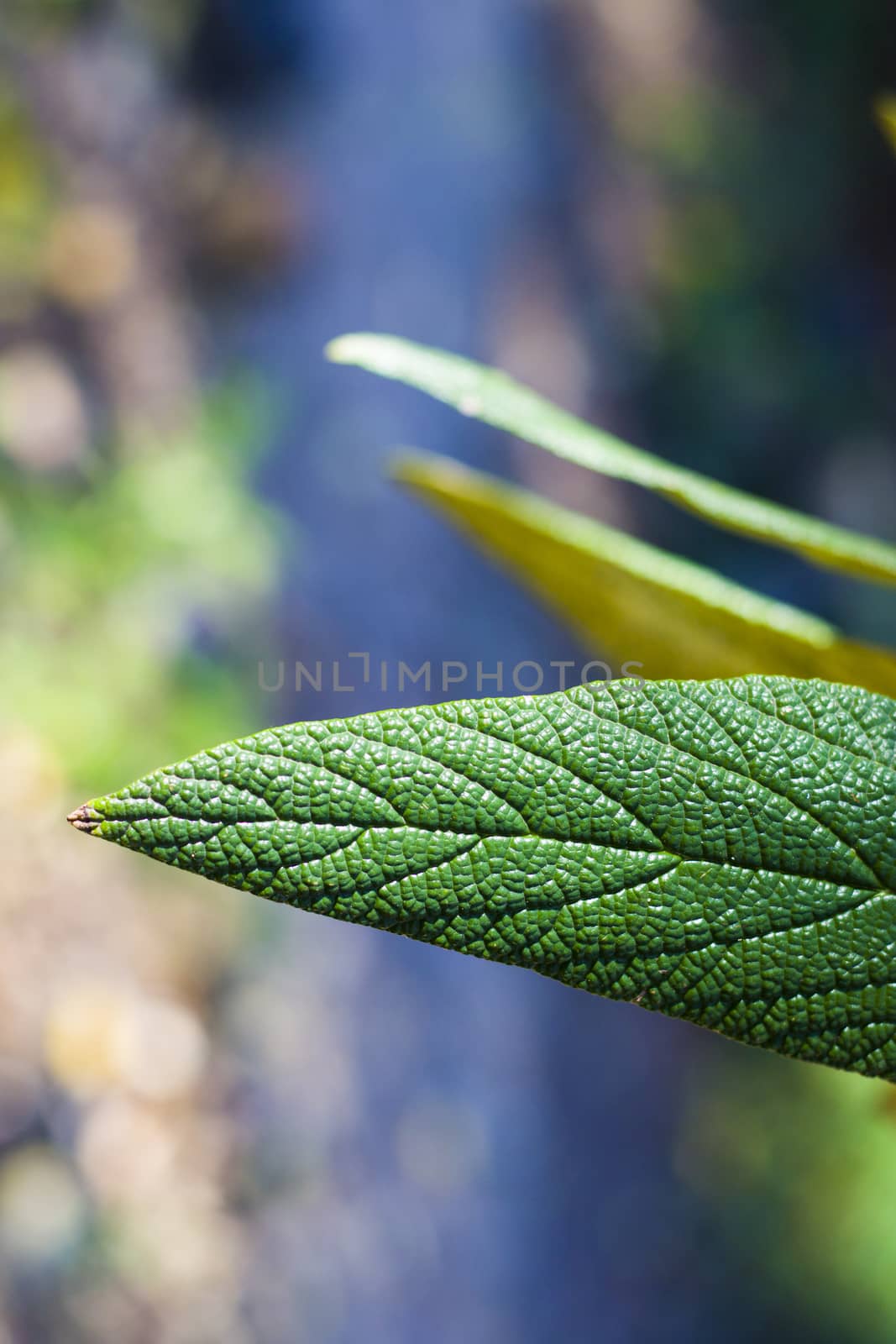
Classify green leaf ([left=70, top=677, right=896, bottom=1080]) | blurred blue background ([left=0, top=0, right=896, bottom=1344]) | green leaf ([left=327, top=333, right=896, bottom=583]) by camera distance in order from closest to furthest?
green leaf ([left=70, top=677, right=896, bottom=1080]) → green leaf ([left=327, top=333, right=896, bottom=583]) → blurred blue background ([left=0, top=0, right=896, bottom=1344])

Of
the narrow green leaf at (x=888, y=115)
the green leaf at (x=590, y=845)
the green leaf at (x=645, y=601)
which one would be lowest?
the green leaf at (x=590, y=845)

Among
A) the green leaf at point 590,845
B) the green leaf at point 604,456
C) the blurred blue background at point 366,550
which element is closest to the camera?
the green leaf at point 590,845

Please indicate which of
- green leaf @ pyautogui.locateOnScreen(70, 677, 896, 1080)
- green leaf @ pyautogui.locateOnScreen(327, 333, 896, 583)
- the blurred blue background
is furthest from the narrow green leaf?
the blurred blue background

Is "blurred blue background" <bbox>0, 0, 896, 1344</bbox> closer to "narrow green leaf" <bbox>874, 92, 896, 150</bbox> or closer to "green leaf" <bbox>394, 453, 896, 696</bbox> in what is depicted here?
"green leaf" <bbox>394, 453, 896, 696</bbox>

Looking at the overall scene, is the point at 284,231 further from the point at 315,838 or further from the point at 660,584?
the point at 315,838

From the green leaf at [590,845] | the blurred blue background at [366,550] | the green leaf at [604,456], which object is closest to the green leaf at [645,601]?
the green leaf at [604,456]

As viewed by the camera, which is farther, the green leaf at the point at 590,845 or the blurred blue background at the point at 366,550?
the blurred blue background at the point at 366,550

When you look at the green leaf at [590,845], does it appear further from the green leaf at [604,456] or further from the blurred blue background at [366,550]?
the blurred blue background at [366,550]
